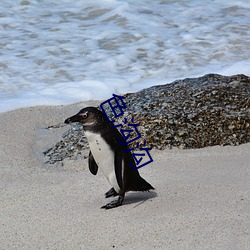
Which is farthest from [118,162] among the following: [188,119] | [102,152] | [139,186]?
[188,119]

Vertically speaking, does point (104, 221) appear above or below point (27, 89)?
above

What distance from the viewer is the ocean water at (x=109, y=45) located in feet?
23.2

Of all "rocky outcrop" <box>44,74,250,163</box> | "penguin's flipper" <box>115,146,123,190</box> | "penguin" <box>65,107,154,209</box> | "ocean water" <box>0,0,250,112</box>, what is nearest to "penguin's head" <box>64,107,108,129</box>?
"penguin" <box>65,107,154,209</box>

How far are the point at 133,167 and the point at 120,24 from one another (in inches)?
253

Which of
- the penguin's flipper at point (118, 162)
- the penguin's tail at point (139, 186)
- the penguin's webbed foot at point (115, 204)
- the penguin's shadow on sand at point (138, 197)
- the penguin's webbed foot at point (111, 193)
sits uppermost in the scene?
the penguin's flipper at point (118, 162)

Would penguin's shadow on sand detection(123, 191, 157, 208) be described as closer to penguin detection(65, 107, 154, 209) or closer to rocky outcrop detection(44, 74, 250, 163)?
penguin detection(65, 107, 154, 209)

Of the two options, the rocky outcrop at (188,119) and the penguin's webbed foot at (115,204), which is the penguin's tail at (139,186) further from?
the rocky outcrop at (188,119)

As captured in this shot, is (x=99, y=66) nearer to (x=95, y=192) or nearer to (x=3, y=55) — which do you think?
(x=3, y=55)

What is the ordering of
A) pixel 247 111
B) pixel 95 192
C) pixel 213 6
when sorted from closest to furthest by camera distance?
pixel 95 192, pixel 247 111, pixel 213 6

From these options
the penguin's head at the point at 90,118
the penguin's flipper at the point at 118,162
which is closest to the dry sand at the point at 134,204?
the penguin's flipper at the point at 118,162

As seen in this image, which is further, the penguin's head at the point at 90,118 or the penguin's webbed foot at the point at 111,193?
the penguin's webbed foot at the point at 111,193

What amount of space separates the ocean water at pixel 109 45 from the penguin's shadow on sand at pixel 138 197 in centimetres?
263

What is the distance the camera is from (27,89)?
698cm

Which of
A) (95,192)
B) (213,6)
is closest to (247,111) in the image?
(95,192)
